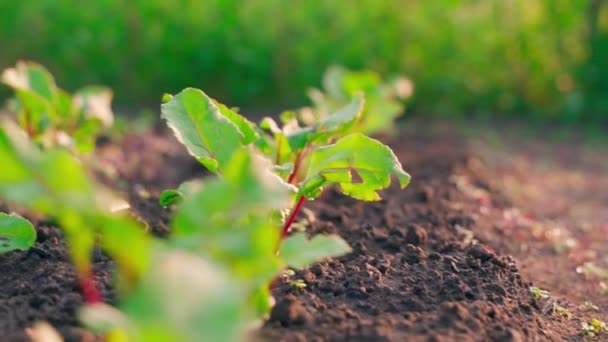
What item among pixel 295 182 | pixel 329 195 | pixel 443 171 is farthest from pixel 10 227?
pixel 443 171

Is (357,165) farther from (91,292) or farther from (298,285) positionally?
(91,292)

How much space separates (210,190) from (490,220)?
2294 mm

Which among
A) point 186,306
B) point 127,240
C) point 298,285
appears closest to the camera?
→ point 186,306

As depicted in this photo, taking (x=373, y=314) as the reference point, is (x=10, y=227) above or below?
above

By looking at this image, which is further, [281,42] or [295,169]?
[281,42]

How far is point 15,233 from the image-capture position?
8.07 feet

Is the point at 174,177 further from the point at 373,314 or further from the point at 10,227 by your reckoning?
the point at 373,314

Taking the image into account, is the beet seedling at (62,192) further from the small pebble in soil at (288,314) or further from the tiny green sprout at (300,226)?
the tiny green sprout at (300,226)

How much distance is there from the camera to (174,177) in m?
4.52

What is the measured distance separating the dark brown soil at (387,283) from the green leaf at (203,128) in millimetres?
396

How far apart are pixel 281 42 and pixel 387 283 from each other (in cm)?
435

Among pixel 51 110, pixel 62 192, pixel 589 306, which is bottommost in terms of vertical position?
pixel 62 192

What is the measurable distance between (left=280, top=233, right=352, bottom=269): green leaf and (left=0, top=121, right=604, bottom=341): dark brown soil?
0.49 ft

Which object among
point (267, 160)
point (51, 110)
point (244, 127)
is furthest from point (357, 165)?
point (51, 110)
